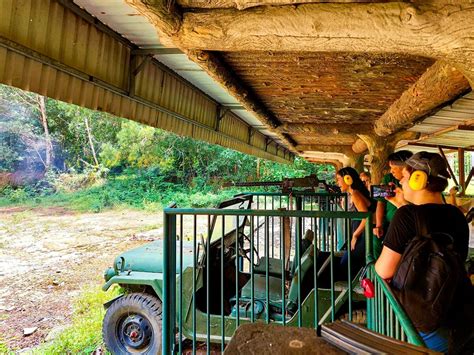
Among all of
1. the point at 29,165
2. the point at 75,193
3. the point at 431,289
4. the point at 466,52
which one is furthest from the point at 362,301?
the point at 29,165

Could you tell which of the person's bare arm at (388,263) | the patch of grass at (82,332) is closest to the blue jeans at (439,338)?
the person's bare arm at (388,263)

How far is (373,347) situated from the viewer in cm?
96

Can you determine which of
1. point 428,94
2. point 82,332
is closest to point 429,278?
point 428,94

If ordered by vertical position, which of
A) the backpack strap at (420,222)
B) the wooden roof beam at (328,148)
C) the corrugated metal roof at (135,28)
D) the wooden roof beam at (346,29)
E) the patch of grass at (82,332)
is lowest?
the patch of grass at (82,332)

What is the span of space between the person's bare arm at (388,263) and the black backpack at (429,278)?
0.07 metres

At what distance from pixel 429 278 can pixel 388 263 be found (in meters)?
0.21

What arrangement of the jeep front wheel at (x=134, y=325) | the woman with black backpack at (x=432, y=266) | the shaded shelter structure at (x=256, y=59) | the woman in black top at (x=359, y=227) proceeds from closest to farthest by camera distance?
1. the shaded shelter structure at (x=256, y=59)
2. the woman with black backpack at (x=432, y=266)
3. the woman in black top at (x=359, y=227)
4. the jeep front wheel at (x=134, y=325)

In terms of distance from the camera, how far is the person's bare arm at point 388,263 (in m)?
1.57

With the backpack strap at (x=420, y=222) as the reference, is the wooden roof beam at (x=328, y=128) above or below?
above

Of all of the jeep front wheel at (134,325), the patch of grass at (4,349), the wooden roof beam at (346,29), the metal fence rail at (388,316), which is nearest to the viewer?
the metal fence rail at (388,316)

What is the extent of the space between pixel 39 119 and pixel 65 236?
14.9 m

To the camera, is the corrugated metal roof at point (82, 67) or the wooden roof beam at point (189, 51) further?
the corrugated metal roof at point (82, 67)

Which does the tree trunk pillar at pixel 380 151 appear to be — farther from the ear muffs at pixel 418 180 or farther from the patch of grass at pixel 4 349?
the patch of grass at pixel 4 349

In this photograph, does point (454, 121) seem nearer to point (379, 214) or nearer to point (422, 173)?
point (379, 214)
